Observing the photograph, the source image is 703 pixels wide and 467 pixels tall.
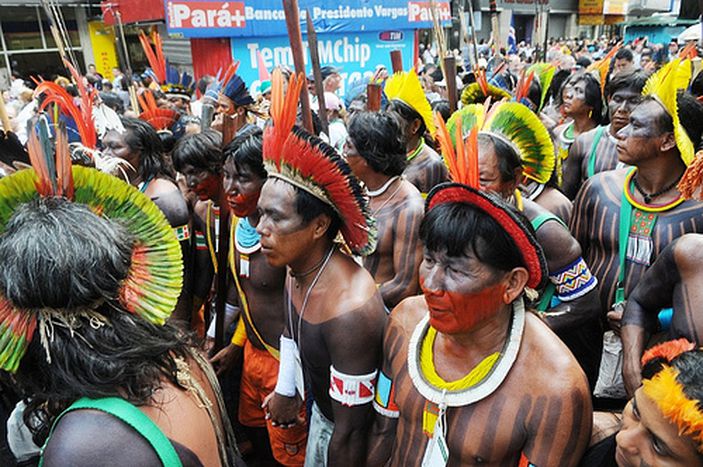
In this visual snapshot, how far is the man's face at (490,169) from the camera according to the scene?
275 centimetres

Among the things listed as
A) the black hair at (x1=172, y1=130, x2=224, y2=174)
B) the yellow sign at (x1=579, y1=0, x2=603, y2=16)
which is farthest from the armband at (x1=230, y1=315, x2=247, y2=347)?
the yellow sign at (x1=579, y1=0, x2=603, y2=16)

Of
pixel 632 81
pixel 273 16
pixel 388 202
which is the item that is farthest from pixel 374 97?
pixel 273 16

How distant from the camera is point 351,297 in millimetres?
2201

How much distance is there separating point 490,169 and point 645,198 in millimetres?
864

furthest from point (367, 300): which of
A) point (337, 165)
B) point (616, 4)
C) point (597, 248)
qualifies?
point (616, 4)

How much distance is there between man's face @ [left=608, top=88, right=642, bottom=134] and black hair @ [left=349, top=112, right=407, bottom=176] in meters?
2.11

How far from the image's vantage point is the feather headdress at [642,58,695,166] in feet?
9.03

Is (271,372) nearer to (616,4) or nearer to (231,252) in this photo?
(231,252)

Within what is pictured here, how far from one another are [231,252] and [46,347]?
6.29ft

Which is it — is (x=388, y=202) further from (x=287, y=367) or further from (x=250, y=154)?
(x=287, y=367)

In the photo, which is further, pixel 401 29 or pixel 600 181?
pixel 401 29

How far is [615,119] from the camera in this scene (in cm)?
450

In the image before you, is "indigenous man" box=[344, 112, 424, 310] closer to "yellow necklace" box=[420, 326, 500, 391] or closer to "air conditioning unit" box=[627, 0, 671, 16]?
"yellow necklace" box=[420, 326, 500, 391]

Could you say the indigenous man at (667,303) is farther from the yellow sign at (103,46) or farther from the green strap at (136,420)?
the yellow sign at (103,46)
